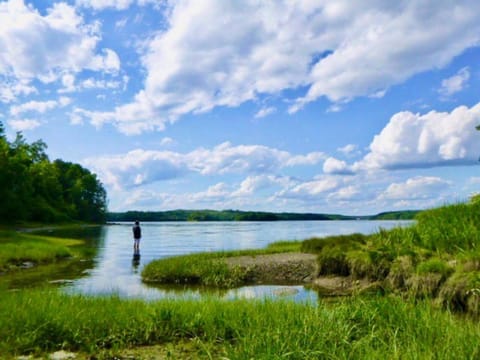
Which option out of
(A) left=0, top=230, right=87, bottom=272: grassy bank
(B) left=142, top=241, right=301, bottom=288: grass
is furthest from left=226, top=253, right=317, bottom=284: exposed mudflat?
(A) left=0, top=230, right=87, bottom=272: grassy bank

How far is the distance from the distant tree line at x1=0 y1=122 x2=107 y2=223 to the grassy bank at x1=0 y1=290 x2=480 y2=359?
8322 centimetres

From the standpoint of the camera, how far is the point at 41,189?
11656cm

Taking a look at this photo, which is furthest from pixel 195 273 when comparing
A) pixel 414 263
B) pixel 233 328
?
pixel 233 328

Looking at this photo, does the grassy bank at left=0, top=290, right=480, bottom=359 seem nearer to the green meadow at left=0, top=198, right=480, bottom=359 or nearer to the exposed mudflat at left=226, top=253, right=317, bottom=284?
the green meadow at left=0, top=198, right=480, bottom=359

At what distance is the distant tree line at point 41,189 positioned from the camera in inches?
3345

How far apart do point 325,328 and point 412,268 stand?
1023cm

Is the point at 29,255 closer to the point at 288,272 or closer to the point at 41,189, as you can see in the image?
the point at 288,272

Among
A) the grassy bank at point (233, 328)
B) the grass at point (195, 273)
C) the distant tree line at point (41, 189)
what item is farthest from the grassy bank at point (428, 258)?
the distant tree line at point (41, 189)

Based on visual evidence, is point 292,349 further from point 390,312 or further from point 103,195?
point 103,195

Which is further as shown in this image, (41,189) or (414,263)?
(41,189)

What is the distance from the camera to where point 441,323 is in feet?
23.5

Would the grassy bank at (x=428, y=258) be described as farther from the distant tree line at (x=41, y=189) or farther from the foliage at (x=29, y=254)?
the distant tree line at (x=41, y=189)

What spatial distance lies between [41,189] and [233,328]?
121069 mm

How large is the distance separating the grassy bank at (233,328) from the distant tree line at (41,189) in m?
83.2
